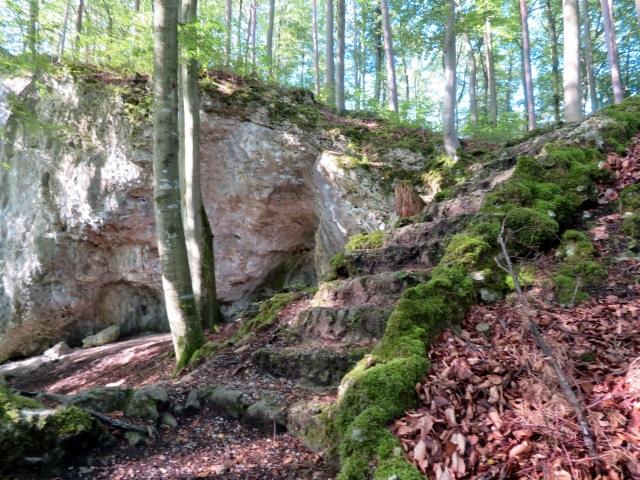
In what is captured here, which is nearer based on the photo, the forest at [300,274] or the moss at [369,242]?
the forest at [300,274]

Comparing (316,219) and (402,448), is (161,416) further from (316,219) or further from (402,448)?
(316,219)

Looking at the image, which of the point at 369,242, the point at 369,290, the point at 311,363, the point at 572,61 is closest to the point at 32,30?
the point at 369,242

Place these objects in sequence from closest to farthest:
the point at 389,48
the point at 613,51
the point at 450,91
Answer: the point at 450,91, the point at 613,51, the point at 389,48

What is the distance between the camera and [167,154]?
532cm

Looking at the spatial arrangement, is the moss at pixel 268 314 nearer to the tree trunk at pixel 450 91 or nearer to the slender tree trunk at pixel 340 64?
the tree trunk at pixel 450 91

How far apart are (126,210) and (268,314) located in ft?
22.9

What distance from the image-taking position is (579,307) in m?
3.28

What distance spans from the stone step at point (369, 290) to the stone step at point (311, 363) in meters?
0.97

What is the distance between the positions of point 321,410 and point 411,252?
2.99 m

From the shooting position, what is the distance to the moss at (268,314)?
20.0 feet

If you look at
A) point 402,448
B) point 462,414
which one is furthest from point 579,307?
point 402,448

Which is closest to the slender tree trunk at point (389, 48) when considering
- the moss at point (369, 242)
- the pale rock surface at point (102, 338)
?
the moss at point (369, 242)

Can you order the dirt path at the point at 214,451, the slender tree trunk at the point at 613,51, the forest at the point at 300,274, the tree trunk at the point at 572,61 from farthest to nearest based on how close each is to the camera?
the slender tree trunk at the point at 613,51, the tree trunk at the point at 572,61, the dirt path at the point at 214,451, the forest at the point at 300,274

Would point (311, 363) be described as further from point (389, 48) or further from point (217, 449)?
point (389, 48)
